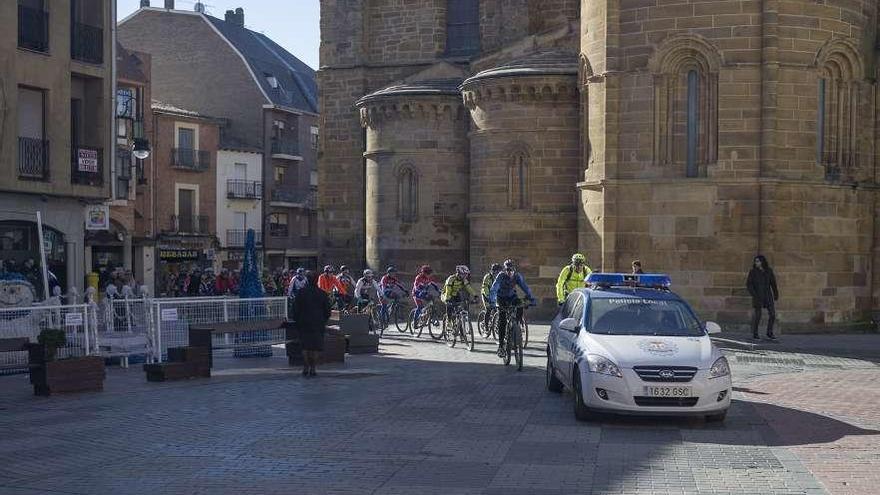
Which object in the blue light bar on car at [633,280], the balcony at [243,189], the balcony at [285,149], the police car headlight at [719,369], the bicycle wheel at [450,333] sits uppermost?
the balcony at [285,149]

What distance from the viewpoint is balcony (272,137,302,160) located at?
Result: 194ft

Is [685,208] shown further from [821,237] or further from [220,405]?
[220,405]

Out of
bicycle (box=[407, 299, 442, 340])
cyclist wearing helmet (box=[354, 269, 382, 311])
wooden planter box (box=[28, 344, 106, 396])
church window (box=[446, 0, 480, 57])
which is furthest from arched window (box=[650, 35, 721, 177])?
church window (box=[446, 0, 480, 57])

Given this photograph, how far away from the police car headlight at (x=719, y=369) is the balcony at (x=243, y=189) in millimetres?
45904

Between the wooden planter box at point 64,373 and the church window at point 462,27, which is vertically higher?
the church window at point 462,27

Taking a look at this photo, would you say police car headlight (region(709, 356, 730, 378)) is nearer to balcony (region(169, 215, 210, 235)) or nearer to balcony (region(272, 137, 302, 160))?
balcony (region(169, 215, 210, 235))

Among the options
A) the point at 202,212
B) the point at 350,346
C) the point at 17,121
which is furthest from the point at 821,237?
the point at 202,212

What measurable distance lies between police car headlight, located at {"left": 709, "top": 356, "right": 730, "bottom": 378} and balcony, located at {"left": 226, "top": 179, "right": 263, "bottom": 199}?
4590cm

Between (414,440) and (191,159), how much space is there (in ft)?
142

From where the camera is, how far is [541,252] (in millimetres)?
30750

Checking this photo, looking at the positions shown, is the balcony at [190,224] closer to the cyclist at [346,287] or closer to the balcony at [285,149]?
the balcony at [285,149]

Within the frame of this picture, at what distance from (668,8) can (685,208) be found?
4.28 meters

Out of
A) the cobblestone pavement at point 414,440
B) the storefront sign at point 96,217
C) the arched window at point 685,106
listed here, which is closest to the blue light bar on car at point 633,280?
the cobblestone pavement at point 414,440

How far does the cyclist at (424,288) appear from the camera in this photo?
2569 centimetres
